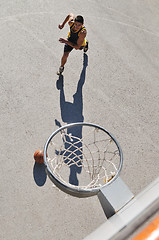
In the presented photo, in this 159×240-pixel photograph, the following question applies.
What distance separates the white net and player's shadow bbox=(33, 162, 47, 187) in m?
0.26

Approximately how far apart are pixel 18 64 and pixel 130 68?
270 centimetres

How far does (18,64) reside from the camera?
266 inches

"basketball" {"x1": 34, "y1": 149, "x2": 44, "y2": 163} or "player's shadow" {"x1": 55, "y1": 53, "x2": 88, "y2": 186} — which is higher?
"player's shadow" {"x1": 55, "y1": 53, "x2": 88, "y2": 186}

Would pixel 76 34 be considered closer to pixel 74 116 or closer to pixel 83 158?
pixel 74 116

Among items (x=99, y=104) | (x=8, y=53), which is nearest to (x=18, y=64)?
(x=8, y=53)

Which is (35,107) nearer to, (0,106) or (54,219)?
(0,106)

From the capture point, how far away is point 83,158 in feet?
18.6

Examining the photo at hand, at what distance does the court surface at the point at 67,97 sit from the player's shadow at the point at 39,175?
2 cm

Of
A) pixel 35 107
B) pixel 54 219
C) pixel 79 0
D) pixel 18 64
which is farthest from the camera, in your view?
pixel 79 0

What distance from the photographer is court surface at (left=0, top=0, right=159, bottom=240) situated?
5184 mm

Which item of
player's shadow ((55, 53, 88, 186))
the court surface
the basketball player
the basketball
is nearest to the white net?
player's shadow ((55, 53, 88, 186))

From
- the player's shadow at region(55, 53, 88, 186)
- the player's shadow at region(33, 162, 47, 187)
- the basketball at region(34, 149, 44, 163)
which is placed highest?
the player's shadow at region(55, 53, 88, 186)

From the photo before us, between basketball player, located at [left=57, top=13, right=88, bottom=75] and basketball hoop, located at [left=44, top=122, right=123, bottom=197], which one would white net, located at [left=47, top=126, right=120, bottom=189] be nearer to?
basketball hoop, located at [left=44, top=122, right=123, bottom=197]

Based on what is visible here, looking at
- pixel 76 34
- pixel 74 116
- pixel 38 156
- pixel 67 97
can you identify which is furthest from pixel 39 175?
pixel 76 34
